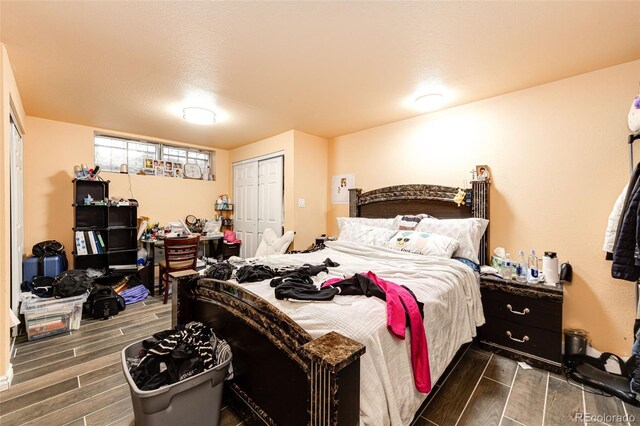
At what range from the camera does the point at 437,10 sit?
5.27 feet

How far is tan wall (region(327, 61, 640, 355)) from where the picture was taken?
2.19 metres

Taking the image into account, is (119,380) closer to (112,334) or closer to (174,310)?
(174,310)

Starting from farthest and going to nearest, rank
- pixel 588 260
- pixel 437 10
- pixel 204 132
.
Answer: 1. pixel 204 132
2. pixel 588 260
3. pixel 437 10

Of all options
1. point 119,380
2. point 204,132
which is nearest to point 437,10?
point 119,380

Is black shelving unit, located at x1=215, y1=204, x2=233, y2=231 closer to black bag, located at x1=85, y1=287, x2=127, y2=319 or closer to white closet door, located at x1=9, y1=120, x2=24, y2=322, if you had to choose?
black bag, located at x1=85, y1=287, x2=127, y2=319

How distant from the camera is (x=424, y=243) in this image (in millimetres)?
2623

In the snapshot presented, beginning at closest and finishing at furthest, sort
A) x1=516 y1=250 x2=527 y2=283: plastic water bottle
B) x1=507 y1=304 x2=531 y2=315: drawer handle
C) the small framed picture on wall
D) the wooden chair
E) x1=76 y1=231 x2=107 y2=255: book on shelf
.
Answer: x1=507 y1=304 x2=531 y2=315: drawer handle
x1=516 y1=250 x2=527 y2=283: plastic water bottle
the small framed picture on wall
the wooden chair
x1=76 y1=231 x2=107 y2=255: book on shelf

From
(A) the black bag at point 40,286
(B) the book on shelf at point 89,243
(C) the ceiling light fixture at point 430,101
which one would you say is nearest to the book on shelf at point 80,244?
(B) the book on shelf at point 89,243

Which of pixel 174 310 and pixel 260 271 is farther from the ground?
pixel 260 271

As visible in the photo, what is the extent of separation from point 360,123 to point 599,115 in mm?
2380

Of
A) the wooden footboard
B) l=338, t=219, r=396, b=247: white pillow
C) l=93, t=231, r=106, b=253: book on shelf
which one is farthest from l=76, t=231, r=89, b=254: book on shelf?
l=338, t=219, r=396, b=247: white pillow

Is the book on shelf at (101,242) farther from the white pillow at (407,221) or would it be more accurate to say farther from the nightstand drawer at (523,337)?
the nightstand drawer at (523,337)

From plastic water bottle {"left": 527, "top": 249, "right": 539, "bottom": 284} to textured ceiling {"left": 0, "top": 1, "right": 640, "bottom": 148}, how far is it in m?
1.64

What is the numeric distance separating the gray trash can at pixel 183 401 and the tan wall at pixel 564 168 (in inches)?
114
